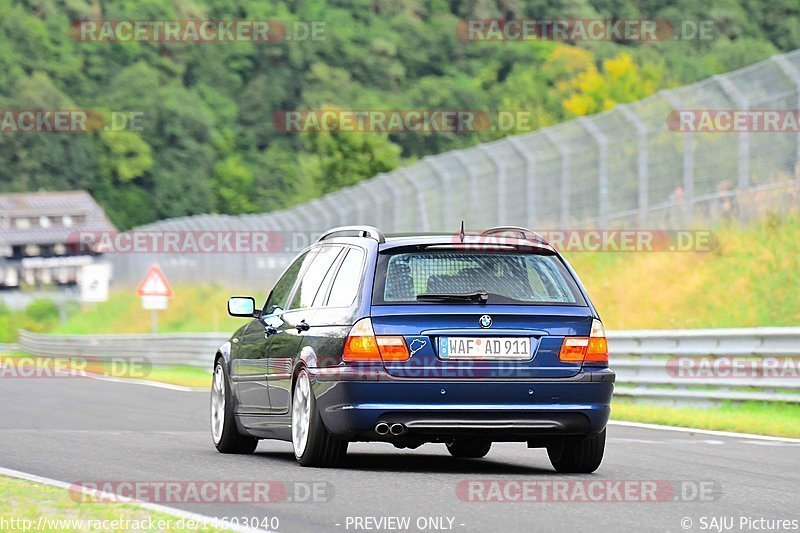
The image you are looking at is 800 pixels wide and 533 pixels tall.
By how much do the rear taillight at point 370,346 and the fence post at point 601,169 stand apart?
53.3 ft

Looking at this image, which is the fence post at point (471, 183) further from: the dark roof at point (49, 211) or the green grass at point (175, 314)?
the dark roof at point (49, 211)

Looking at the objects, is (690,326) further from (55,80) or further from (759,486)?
(55,80)

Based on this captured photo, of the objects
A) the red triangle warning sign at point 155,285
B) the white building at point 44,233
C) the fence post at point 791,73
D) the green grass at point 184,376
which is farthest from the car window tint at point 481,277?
the white building at point 44,233

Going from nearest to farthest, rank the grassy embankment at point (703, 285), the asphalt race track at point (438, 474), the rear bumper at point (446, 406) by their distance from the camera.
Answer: the asphalt race track at point (438, 474) → the rear bumper at point (446, 406) → the grassy embankment at point (703, 285)

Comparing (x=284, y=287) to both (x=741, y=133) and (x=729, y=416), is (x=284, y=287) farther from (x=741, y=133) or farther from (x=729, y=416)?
(x=741, y=133)

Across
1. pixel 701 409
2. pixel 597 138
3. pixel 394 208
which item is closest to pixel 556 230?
pixel 597 138

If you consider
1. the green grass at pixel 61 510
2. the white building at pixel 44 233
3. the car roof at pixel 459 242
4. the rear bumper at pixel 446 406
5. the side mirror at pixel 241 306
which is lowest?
the green grass at pixel 61 510

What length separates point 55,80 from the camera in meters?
180

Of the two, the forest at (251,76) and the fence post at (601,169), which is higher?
the forest at (251,76)

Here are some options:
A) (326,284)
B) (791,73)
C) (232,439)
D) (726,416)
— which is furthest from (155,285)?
(326,284)

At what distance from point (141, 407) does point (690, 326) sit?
8728mm

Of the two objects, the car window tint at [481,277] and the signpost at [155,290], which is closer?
the car window tint at [481,277]

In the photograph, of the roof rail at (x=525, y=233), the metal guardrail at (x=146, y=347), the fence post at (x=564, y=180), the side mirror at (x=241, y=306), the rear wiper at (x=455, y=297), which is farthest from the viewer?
the metal guardrail at (x=146, y=347)

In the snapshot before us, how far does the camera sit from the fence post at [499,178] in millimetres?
29073
